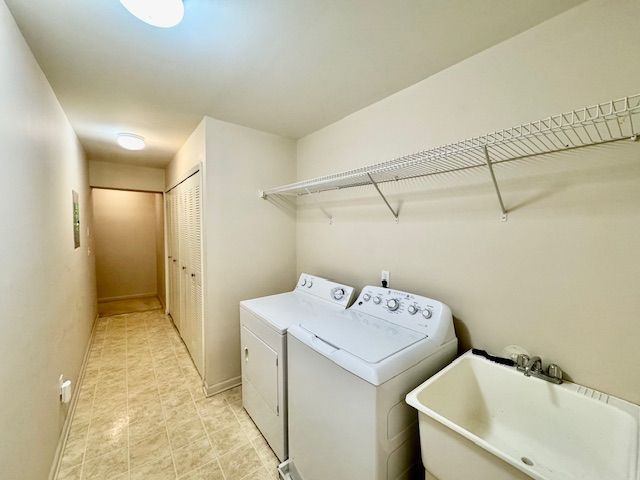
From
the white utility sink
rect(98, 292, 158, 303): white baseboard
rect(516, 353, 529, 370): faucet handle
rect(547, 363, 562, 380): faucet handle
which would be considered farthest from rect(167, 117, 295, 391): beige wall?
rect(98, 292, 158, 303): white baseboard

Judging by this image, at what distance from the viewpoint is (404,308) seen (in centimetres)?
150

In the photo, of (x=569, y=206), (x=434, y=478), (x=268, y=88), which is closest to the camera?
(x=434, y=478)

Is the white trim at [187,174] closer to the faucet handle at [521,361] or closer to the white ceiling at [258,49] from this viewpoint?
the white ceiling at [258,49]

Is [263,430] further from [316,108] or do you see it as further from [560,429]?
[316,108]

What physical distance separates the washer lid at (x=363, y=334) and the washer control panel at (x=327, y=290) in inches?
7.7

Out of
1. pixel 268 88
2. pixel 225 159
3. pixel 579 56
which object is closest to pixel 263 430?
pixel 225 159

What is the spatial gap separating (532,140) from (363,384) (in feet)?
4.20

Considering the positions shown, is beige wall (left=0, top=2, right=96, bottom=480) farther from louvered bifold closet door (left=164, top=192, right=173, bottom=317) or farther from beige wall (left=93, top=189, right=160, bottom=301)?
beige wall (left=93, top=189, right=160, bottom=301)

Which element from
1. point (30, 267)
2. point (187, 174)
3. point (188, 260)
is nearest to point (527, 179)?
point (30, 267)

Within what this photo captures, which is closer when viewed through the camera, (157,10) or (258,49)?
(157,10)

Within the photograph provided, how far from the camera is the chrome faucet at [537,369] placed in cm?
108

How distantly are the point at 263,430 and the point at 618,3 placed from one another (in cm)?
279

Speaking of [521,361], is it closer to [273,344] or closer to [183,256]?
[273,344]

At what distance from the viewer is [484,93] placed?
1.32 meters
